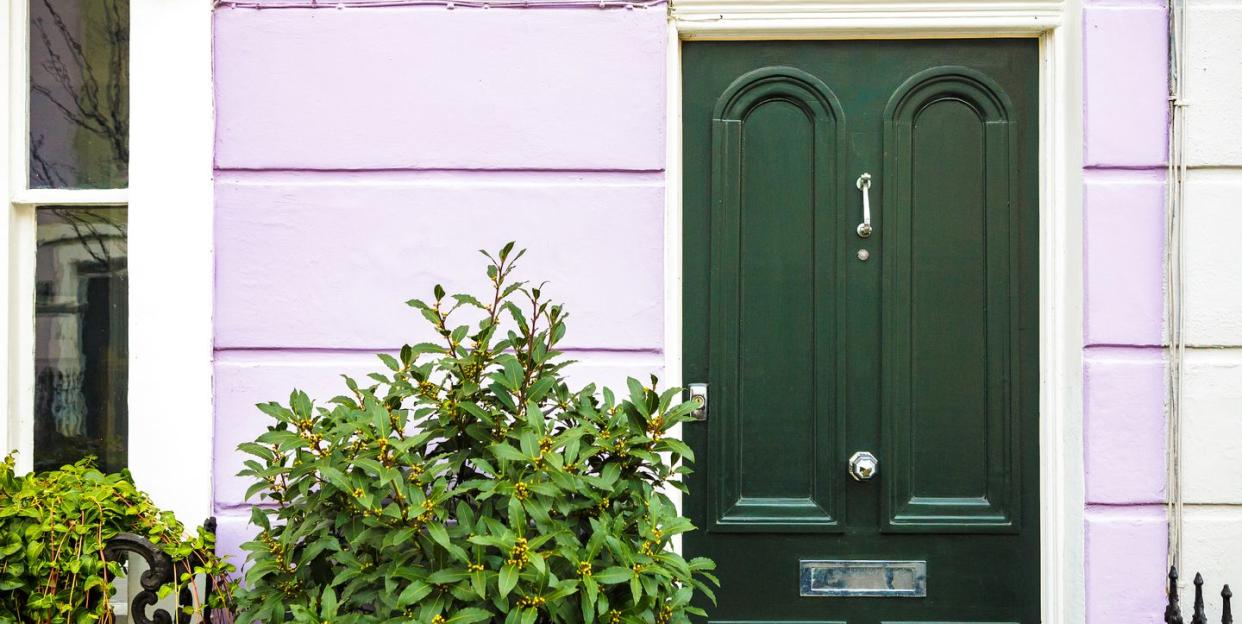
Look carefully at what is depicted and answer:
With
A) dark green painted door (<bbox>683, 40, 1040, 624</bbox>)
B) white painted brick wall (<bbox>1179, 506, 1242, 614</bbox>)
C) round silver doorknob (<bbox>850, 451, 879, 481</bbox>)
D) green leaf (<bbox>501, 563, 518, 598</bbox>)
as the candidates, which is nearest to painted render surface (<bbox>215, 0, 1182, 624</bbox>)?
white painted brick wall (<bbox>1179, 506, 1242, 614</bbox>)

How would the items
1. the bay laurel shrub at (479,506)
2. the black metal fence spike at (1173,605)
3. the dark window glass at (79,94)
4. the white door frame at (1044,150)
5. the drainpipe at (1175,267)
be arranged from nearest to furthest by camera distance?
the bay laurel shrub at (479,506)
the black metal fence spike at (1173,605)
the drainpipe at (1175,267)
the white door frame at (1044,150)
the dark window glass at (79,94)

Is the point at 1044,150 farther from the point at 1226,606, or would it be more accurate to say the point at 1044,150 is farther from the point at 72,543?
the point at 72,543

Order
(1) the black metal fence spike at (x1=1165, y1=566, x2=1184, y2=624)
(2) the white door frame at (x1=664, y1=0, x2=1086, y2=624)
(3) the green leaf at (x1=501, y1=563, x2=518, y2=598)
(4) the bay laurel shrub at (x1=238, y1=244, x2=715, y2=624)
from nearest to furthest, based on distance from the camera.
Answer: (3) the green leaf at (x1=501, y1=563, x2=518, y2=598) → (4) the bay laurel shrub at (x1=238, y1=244, x2=715, y2=624) → (1) the black metal fence spike at (x1=1165, y1=566, x2=1184, y2=624) → (2) the white door frame at (x1=664, y1=0, x2=1086, y2=624)

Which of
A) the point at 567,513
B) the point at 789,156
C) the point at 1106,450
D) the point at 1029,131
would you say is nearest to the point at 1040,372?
the point at 1106,450

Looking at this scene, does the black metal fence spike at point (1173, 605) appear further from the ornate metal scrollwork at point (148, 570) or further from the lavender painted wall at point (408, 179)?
the ornate metal scrollwork at point (148, 570)

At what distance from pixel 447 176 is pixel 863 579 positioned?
76.0 inches

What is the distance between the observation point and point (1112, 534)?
3391 mm

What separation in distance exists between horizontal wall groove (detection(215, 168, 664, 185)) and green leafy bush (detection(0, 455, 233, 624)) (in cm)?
105

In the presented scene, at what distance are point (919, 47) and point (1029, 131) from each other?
0.46 metres

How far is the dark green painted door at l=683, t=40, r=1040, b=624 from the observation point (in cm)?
359

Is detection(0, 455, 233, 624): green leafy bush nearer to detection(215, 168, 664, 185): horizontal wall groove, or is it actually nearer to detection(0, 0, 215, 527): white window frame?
detection(0, 0, 215, 527): white window frame

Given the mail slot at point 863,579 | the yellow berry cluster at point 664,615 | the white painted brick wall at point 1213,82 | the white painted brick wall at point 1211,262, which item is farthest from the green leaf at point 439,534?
the white painted brick wall at point 1213,82

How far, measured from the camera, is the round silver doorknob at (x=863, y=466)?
3561mm

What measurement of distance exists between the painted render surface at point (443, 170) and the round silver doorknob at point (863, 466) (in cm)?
67
